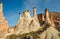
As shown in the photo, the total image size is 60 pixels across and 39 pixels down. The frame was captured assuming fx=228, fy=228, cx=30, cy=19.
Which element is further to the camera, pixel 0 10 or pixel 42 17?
pixel 42 17

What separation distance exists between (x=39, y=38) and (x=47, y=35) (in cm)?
303

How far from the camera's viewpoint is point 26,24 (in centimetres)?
10556

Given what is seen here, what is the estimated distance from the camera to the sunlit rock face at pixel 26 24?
10025 centimetres

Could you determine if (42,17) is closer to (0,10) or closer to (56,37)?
(0,10)

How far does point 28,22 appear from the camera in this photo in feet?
351

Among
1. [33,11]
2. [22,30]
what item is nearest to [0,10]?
[22,30]

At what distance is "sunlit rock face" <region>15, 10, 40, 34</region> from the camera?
100250 mm

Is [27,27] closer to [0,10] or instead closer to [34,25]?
[34,25]

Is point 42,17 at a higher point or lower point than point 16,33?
higher

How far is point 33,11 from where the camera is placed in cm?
11794

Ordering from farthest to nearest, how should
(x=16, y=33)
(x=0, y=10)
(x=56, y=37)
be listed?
1. (x=16, y=33)
2. (x=0, y=10)
3. (x=56, y=37)

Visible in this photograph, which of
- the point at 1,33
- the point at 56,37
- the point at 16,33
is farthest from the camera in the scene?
the point at 16,33

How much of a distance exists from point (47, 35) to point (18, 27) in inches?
1476

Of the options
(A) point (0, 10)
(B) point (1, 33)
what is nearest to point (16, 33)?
(A) point (0, 10)
